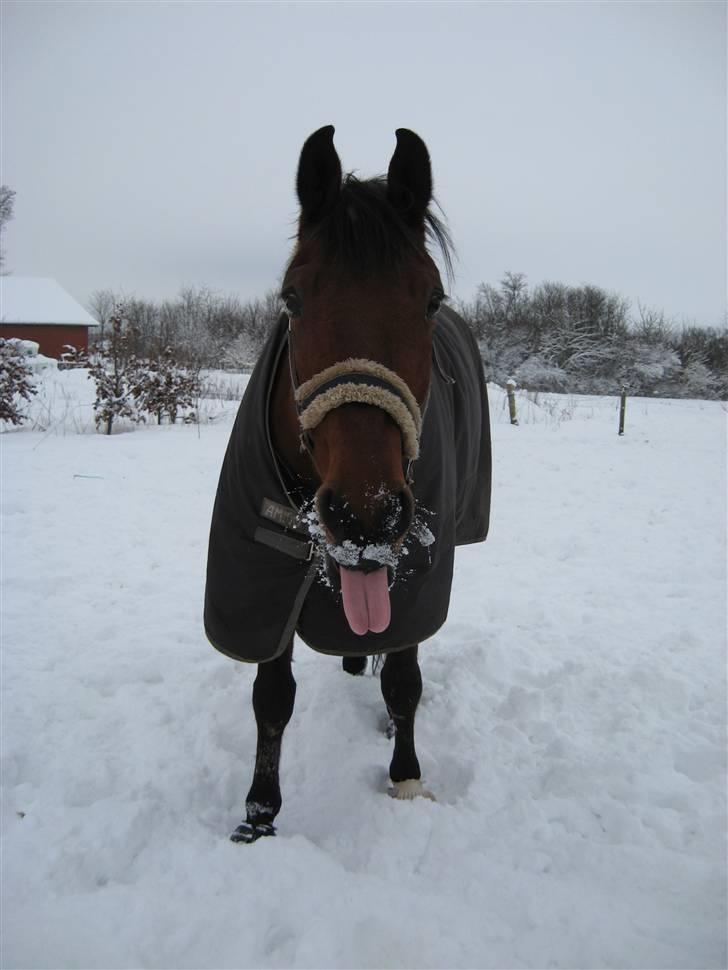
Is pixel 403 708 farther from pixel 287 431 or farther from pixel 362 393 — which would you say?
pixel 362 393

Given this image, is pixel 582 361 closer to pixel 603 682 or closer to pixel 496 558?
pixel 496 558

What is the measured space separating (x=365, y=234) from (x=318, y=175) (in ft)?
1.25

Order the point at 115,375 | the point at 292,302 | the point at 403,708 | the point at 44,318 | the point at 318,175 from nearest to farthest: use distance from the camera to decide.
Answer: the point at 292,302 → the point at 318,175 → the point at 403,708 → the point at 115,375 → the point at 44,318

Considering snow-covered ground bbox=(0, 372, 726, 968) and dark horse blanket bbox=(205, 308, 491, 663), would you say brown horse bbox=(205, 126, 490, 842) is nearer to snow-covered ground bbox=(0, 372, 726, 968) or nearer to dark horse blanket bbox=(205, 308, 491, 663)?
dark horse blanket bbox=(205, 308, 491, 663)

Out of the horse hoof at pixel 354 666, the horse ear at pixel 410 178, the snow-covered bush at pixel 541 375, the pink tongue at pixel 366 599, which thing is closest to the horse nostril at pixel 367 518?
the pink tongue at pixel 366 599

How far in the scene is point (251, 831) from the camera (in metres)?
2.17

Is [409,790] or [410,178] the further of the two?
[409,790]

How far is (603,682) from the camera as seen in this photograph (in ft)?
10.5

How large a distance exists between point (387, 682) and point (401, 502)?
136cm

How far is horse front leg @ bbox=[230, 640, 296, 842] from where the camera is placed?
88.3 inches

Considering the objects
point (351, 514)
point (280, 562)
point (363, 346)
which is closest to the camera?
point (351, 514)

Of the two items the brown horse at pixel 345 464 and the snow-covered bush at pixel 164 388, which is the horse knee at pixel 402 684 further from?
the snow-covered bush at pixel 164 388

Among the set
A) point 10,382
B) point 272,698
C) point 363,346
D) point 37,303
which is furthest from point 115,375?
point 37,303

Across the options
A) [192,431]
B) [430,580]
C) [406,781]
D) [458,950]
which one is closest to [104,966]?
[458,950]
